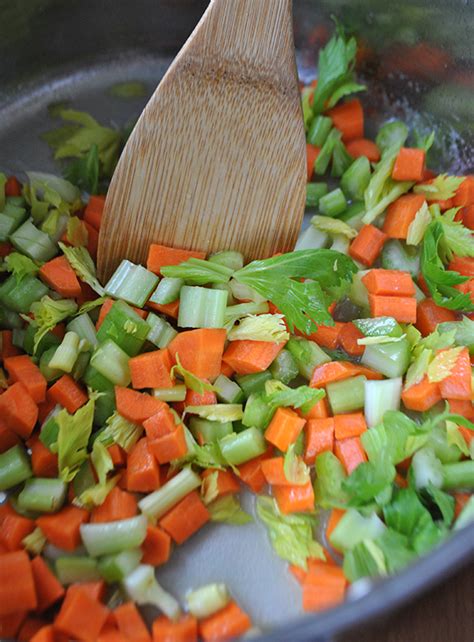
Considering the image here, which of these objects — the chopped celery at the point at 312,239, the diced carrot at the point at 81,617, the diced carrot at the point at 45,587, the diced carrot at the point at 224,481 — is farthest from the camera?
the chopped celery at the point at 312,239

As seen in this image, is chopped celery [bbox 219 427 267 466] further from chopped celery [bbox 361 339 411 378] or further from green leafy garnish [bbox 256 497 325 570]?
chopped celery [bbox 361 339 411 378]

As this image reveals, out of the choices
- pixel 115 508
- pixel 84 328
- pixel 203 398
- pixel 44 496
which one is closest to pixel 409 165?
pixel 203 398

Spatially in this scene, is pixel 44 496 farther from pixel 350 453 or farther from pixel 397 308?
pixel 397 308

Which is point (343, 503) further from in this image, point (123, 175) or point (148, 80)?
point (148, 80)

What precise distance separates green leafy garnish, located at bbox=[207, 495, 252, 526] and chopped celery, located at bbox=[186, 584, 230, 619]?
246mm

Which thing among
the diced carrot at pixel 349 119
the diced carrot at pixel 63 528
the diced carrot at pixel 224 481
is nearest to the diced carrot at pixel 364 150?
the diced carrot at pixel 349 119

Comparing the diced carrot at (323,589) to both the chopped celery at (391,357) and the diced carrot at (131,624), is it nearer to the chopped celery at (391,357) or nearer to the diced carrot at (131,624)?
the diced carrot at (131,624)

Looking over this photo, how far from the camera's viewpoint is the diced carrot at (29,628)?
2.05m

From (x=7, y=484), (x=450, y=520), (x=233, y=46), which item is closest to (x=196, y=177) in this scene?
(x=233, y=46)

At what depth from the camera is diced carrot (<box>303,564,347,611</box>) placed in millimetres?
2086

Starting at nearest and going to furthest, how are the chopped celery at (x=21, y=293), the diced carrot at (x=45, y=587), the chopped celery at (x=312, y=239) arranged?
the diced carrot at (x=45, y=587) → the chopped celery at (x=21, y=293) → the chopped celery at (x=312, y=239)

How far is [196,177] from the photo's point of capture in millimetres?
2635

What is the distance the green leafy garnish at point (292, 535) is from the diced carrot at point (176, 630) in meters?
0.35

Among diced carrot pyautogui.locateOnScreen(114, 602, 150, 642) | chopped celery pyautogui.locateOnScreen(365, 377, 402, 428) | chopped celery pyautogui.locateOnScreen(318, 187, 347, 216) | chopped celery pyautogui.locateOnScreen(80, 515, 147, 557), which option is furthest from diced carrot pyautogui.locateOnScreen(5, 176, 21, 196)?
diced carrot pyautogui.locateOnScreen(114, 602, 150, 642)
